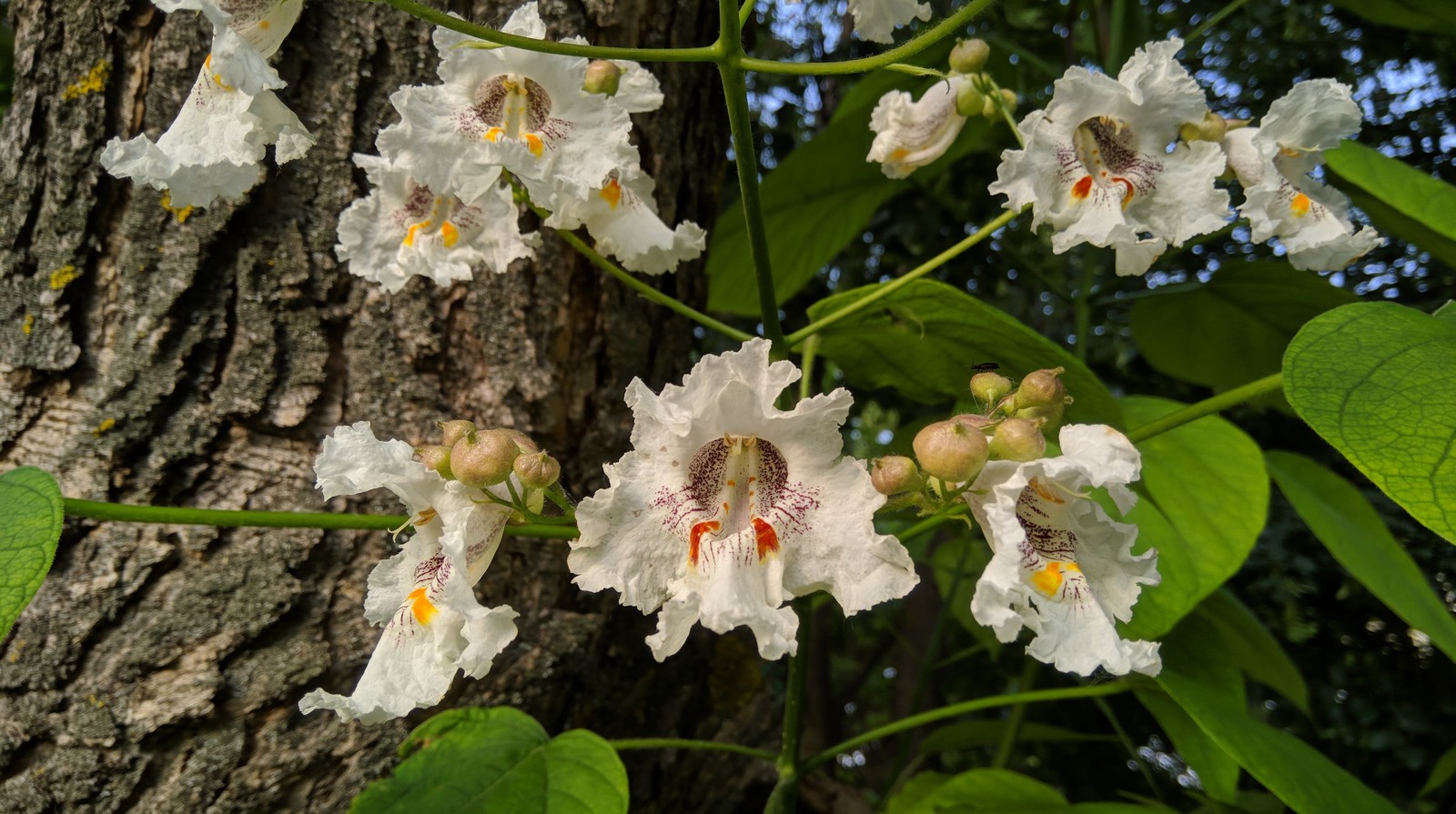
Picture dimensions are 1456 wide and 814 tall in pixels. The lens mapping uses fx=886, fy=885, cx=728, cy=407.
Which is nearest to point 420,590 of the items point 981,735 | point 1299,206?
point 1299,206

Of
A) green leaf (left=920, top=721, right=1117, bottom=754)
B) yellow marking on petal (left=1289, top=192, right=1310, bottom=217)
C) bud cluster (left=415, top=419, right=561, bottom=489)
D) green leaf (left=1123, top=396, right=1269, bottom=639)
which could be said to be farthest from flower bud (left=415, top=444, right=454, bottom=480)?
green leaf (left=920, top=721, right=1117, bottom=754)

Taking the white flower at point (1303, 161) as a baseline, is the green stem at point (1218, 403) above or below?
below

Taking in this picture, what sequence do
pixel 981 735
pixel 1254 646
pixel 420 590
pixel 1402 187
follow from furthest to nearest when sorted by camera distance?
pixel 981 735, pixel 1254 646, pixel 1402 187, pixel 420 590

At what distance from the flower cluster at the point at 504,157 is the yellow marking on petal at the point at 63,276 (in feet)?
0.93

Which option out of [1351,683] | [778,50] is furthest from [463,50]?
[1351,683]

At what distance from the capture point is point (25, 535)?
50cm

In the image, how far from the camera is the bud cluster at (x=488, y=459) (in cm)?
52

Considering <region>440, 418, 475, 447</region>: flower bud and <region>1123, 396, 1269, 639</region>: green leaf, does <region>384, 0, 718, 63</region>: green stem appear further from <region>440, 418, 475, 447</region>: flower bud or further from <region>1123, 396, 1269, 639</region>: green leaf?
<region>1123, 396, 1269, 639</region>: green leaf

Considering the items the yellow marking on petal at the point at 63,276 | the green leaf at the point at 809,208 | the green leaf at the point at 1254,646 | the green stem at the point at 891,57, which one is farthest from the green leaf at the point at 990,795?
the yellow marking on petal at the point at 63,276

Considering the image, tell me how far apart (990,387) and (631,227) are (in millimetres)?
330

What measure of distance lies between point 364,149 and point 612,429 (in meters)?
0.37

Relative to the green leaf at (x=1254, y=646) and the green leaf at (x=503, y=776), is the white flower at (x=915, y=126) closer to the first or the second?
the green leaf at (x=503, y=776)

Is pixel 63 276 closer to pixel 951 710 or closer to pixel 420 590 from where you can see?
pixel 420 590

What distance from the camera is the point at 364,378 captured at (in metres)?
0.84
